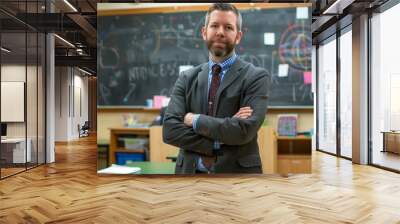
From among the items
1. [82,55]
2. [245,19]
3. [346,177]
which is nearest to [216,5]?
[245,19]

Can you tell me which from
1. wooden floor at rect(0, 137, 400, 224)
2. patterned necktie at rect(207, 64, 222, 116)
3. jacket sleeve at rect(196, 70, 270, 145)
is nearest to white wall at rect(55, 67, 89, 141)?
wooden floor at rect(0, 137, 400, 224)

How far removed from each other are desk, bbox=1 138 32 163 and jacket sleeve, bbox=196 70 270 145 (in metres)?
3.32

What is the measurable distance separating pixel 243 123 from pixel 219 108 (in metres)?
0.38

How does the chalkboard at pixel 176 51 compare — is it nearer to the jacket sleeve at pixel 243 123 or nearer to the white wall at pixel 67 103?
the jacket sleeve at pixel 243 123

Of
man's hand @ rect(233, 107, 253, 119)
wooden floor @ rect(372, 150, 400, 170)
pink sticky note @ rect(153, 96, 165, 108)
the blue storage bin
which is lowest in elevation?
wooden floor @ rect(372, 150, 400, 170)

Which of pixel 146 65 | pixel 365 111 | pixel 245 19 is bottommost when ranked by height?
pixel 365 111

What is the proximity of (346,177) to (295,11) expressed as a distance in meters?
2.67

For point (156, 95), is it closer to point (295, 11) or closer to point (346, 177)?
point (295, 11)

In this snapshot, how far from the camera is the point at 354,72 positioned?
859 cm

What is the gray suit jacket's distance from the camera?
5.64 m

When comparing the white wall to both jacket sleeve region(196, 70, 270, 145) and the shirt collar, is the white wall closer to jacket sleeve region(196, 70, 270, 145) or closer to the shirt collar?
the shirt collar

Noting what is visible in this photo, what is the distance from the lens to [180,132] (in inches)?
225

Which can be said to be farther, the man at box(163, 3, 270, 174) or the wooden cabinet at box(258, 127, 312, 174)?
the wooden cabinet at box(258, 127, 312, 174)

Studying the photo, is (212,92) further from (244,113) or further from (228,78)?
(244,113)
